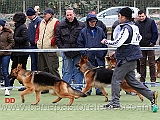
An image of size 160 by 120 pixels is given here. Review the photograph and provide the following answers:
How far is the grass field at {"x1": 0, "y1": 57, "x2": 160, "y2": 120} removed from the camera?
319 inches

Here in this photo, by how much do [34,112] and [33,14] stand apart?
143 inches

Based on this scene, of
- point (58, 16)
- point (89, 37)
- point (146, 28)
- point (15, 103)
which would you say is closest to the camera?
point (15, 103)

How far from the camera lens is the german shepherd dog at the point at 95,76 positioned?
10016mm

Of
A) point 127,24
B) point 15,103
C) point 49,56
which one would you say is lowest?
point 15,103

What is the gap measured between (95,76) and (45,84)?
1.14 meters

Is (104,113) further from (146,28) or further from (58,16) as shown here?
(58,16)

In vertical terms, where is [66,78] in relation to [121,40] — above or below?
below

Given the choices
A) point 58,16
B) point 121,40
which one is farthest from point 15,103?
point 58,16

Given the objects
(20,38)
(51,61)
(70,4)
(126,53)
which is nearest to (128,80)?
(126,53)

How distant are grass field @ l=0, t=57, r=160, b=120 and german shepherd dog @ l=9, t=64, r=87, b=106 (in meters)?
0.20

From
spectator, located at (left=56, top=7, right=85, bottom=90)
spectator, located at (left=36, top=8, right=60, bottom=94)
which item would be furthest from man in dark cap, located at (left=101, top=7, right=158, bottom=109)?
spectator, located at (left=36, top=8, right=60, bottom=94)

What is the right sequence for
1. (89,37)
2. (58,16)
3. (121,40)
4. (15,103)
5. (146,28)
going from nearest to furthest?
(121,40)
(15,103)
(89,37)
(146,28)
(58,16)

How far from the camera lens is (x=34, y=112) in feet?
28.2

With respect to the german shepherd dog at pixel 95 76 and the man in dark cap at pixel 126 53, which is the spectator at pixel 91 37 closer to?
the german shepherd dog at pixel 95 76
